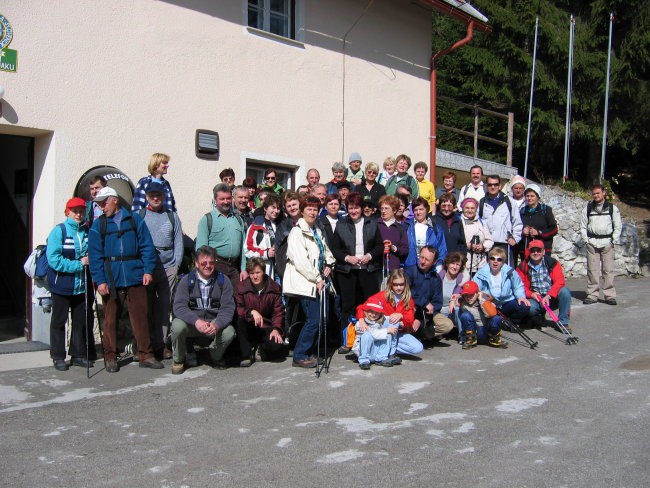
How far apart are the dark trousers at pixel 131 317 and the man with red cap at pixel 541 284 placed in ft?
15.3

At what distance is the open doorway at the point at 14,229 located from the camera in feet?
28.6

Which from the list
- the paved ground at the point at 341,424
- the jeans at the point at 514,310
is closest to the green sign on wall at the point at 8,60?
the paved ground at the point at 341,424

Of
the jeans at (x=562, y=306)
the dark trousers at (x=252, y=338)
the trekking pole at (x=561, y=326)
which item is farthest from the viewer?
the jeans at (x=562, y=306)

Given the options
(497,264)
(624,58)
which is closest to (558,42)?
(624,58)

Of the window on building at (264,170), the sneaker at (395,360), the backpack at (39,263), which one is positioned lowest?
the sneaker at (395,360)

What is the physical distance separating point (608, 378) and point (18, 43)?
22.5 feet

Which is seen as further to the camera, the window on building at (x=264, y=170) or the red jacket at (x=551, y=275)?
the window on building at (x=264, y=170)

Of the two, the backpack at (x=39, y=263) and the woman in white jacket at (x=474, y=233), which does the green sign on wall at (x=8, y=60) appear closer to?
the backpack at (x=39, y=263)

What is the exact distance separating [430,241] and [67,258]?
166 inches

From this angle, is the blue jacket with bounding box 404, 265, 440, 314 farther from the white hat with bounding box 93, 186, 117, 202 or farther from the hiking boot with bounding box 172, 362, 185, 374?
the white hat with bounding box 93, 186, 117, 202

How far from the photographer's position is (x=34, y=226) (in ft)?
25.8

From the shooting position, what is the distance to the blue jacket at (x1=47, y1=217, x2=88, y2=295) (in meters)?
6.68

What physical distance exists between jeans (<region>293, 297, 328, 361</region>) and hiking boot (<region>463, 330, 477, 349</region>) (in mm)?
1836

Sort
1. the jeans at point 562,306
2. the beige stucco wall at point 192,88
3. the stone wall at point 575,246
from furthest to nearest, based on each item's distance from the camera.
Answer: the stone wall at point 575,246, the jeans at point 562,306, the beige stucco wall at point 192,88
